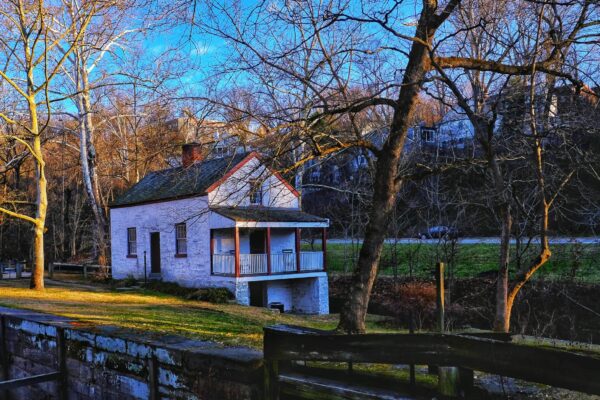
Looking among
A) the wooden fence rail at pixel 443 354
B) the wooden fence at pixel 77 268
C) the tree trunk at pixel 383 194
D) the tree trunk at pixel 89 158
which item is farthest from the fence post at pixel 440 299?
the wooden fence at pixel 77 268

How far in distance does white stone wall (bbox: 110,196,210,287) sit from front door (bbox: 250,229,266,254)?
2902 mm

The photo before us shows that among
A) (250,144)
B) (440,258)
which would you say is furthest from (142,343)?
(440,258)

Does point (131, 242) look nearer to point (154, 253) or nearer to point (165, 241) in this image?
point (154, 253)

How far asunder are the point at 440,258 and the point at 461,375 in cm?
2552

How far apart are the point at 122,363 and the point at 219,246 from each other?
18.9 meters

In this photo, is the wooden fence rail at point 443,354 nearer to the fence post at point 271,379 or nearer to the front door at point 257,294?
the fence post at point 271,379

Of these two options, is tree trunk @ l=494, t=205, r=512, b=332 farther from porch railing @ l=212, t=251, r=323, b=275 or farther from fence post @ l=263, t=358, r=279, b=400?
porch railing @ l=212, t=251, r=323, b=275

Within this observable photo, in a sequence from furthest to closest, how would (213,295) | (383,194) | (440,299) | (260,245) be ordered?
(260,245)
(213,295)
(383,194)
(440,299)

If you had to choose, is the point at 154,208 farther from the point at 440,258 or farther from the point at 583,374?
the point at 583,374

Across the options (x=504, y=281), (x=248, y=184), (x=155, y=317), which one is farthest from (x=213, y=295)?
(x=504, y=281)

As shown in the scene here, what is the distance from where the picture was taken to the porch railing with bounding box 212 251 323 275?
79.8ft

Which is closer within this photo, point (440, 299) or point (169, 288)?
point (440, 299)

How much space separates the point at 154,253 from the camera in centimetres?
2789

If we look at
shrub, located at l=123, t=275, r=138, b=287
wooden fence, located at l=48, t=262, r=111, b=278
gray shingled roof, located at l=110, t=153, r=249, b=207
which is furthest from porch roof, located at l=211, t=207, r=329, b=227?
wooden fence, located at l=48, t=262, r=111, b=278
